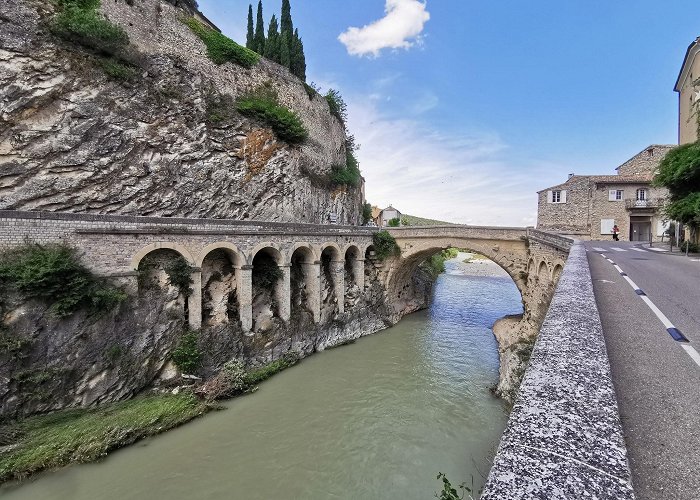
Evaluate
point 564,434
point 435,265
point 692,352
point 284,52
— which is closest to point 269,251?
point 692,352

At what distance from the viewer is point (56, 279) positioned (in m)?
8.77

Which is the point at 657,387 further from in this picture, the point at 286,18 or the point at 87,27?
the point at 286,18

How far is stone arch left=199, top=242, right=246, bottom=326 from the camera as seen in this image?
12.4m

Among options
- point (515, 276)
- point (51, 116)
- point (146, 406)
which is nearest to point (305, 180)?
point (51, 116)

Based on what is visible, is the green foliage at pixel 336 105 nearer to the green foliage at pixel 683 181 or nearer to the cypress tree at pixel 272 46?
the cypress tree at pixel 272 46

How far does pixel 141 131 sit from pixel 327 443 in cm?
1480

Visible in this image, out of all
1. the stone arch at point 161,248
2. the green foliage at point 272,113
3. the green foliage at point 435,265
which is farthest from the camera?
the green foliage at point 435,265

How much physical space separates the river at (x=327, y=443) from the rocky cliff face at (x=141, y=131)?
960 cm

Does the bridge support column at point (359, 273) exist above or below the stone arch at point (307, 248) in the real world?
below

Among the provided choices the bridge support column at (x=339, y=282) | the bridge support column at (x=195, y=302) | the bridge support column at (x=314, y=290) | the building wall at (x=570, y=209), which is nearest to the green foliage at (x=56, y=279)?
the bridge support column at (x=195, y=302)

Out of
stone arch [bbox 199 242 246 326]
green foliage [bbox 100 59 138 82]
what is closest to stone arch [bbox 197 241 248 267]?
stone arch [bbox 199 242 246 326]

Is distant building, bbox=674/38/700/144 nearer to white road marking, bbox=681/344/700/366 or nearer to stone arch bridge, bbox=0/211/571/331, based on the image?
stone arch bridge, bbox=0/211/571/331

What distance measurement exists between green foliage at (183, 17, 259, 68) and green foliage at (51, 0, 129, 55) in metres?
4.46

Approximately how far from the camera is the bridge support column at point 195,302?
11.7 metres
